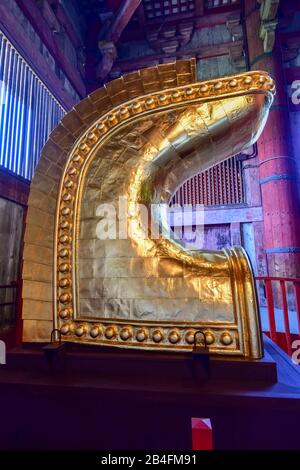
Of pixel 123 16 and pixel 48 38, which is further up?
pixel 123 16

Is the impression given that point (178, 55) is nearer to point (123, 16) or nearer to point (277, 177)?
point (123, 16)

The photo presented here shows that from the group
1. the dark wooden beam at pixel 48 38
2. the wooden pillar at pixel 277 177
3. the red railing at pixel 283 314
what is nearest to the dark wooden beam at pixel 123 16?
the dark wooden beam at pixel 48 38

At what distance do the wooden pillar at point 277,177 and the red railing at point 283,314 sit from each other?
43 cm

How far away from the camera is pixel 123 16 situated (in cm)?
382

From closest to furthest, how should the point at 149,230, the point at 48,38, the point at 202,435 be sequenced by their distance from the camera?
the point at 202,435
the point at 149,230
the point at 48,38

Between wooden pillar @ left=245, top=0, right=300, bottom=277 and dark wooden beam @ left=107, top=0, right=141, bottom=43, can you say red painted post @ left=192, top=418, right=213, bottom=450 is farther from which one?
dark wooden beam @ left=107, top=0, right=141, bottom=43

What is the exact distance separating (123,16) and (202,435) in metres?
4.92

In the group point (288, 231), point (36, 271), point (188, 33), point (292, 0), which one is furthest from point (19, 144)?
point (292, 0)

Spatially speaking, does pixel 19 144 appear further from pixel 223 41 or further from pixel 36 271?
pixel 223 41

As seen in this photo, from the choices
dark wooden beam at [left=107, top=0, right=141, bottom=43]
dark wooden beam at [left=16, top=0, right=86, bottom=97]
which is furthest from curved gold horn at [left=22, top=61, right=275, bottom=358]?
dark wooden beam at [left=107, top=0, right=141, bottom=43]

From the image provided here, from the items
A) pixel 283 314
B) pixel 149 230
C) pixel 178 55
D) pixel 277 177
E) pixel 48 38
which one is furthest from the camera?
pixel 178 55

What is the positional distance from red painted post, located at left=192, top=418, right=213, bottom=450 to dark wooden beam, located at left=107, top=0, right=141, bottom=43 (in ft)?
15.9

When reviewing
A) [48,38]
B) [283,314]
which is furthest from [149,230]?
[48,38]

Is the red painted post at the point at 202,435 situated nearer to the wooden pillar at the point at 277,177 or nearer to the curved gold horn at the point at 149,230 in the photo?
the curved gold horn at the point at 149,230
